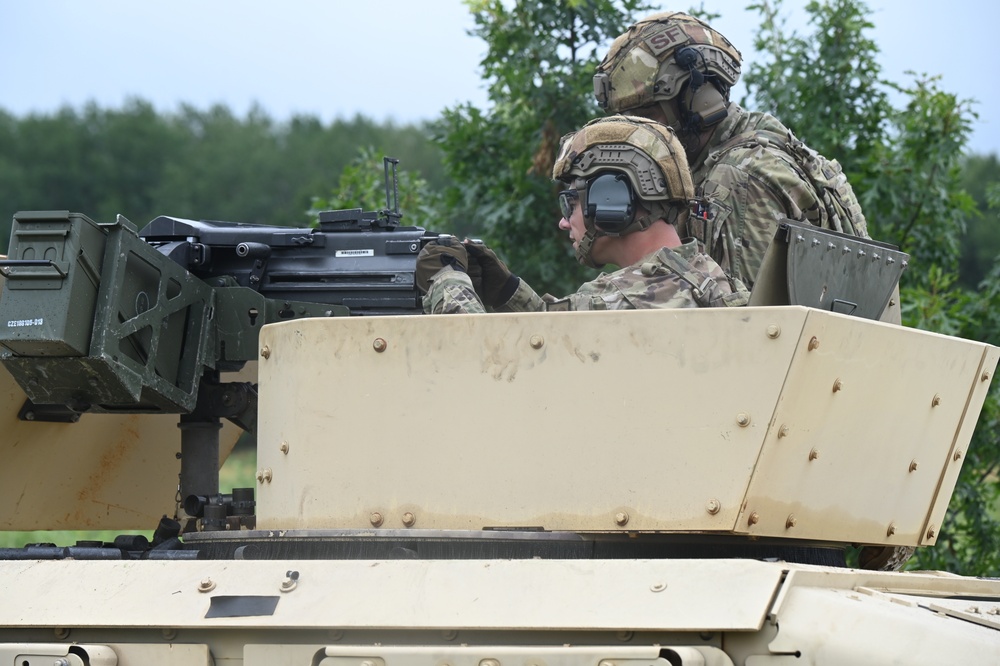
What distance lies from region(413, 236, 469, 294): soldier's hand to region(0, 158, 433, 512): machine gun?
633 mm

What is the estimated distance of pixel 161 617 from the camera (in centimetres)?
375

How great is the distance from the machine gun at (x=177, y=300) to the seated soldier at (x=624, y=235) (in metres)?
0.79

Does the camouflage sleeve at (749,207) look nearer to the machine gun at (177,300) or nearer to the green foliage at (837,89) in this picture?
the machine gun at (177,300)

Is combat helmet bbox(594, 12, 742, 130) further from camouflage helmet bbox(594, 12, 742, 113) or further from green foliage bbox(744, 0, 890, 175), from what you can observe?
green foliage bbox(744, 0, 890, 175)

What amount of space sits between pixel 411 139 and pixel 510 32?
41.9 meters

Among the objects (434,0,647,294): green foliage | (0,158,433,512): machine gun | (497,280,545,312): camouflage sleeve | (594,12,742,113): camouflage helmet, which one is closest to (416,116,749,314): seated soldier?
(497,280,545,312): camouflage sleeve

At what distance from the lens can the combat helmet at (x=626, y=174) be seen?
4.39 metres

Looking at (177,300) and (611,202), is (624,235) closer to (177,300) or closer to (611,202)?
(611,202)

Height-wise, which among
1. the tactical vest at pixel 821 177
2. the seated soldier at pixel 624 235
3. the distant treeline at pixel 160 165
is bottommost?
the distant treeline at pixel 160 165

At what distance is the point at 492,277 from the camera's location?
475 cm

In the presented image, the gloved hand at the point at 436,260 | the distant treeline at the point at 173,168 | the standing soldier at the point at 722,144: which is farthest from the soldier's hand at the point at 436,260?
the distant treeline at the point at 173,168

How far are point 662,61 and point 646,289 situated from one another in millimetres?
1464

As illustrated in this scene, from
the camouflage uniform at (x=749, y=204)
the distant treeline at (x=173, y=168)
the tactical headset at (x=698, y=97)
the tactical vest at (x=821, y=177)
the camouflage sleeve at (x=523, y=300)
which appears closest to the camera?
the camouflage sleeve at (x=523, y=300)

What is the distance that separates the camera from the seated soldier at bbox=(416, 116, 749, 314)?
430cm
